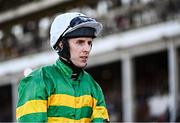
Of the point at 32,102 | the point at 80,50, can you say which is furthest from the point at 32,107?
the point at 80,50

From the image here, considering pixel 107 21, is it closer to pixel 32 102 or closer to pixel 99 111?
pixel 99 111

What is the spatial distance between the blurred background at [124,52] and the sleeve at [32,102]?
53.5 ft

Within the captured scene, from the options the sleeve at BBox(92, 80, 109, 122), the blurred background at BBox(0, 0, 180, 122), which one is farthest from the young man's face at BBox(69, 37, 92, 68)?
the blurred background at BBox(0, 0, 180, 122)

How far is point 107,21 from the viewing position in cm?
2819

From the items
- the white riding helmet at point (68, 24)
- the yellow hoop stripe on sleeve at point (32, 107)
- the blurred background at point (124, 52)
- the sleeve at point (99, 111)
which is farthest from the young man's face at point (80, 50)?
the blurred background at point (124, 52)

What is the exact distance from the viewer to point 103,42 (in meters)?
27.8

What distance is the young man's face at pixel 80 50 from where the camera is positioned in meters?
4.04

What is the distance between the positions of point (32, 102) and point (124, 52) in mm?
23579

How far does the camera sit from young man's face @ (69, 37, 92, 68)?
13.3ft

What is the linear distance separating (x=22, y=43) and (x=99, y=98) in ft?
98.7

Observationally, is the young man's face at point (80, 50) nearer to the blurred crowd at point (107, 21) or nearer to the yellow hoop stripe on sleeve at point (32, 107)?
the yellow hoop stripe on sleeve at point (32, 107)

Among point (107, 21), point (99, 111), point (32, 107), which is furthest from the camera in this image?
point (107, 21)

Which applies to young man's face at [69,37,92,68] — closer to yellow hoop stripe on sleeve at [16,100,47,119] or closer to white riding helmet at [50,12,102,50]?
white riding helmet at [50,12,102,50]

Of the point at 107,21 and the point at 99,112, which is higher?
the point at 107,21
